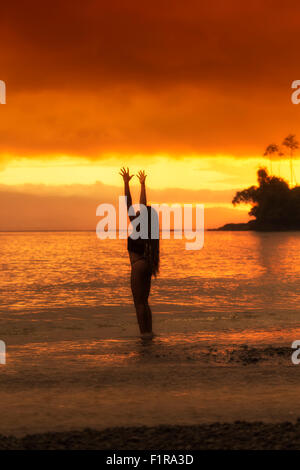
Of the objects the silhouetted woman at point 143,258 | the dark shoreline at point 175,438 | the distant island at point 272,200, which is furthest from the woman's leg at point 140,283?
the distant island at point 272,200

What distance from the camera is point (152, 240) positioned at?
894 centimetres

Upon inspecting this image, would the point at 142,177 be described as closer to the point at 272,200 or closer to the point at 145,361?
the point at 145,361

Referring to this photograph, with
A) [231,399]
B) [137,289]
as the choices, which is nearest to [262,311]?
[137,289]

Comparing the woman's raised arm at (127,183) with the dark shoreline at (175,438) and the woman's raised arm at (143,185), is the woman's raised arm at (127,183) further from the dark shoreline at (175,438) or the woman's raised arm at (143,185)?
the dark shoreline at (175,438)

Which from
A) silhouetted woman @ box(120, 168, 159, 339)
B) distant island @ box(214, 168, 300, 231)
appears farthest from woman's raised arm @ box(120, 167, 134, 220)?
distant island @ box(214, 168, 300, 231)

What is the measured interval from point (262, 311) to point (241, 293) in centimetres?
403

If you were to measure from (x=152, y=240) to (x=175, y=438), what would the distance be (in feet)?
15.5

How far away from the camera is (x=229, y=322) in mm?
11312

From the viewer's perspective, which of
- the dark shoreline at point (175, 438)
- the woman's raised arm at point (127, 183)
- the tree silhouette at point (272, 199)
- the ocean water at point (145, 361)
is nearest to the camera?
the dark shoreline at point (175, 438)

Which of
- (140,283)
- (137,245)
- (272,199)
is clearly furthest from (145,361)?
(272,199)

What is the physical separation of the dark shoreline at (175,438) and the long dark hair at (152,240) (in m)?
4.40

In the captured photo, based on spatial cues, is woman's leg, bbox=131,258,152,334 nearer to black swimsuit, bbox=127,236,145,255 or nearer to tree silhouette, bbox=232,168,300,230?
black swimsuit, bbox=127,236,145,255

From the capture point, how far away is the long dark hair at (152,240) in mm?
8827
